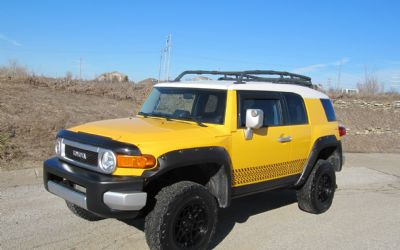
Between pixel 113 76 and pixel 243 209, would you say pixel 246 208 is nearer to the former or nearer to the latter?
pixel 243 209

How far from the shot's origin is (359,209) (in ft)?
23.5

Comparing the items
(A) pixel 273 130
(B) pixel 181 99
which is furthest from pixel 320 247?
(B) pixel 181 99

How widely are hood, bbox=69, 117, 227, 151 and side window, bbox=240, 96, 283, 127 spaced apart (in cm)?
47

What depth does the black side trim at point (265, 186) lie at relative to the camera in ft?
18.1

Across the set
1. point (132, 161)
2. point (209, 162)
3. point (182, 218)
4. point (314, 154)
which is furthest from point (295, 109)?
point (132, 161)

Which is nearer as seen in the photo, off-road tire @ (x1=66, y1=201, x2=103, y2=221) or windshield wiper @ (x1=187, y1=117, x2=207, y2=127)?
windshield wiper @ (x1=187, y1=117, x2=207, y2=127)

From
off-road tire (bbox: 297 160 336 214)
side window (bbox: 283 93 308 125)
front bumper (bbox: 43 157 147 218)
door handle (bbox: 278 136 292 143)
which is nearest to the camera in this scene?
front bumper (bbox: 43 157 147 218)

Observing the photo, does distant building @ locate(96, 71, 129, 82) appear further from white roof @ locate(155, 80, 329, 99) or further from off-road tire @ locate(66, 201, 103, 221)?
off-road tire @ locate(66, 201, 103, 221)

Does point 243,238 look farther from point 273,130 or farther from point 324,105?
point 324,105

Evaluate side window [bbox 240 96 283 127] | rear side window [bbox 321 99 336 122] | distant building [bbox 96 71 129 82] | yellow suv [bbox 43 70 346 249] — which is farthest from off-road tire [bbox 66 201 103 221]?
distant building [bbox 96 71 129 82]

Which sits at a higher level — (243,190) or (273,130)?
(273,130)

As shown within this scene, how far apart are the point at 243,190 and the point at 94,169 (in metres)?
1.94

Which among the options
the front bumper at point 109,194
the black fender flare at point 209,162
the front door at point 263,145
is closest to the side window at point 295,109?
the front door at point 263,145

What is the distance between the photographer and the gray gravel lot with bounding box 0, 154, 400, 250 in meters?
5.19
